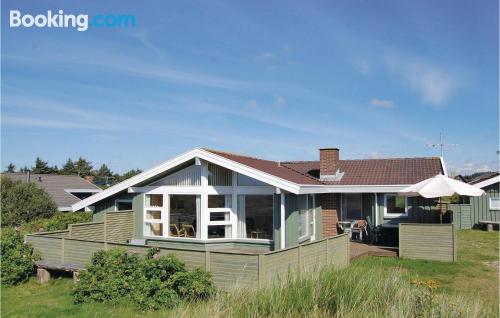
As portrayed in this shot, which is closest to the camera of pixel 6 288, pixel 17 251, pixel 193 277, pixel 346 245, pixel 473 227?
pixel 193 277

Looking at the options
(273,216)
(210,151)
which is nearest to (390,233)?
(273,216)

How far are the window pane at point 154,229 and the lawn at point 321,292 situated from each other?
396 cm

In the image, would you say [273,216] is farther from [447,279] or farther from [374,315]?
[374,315]

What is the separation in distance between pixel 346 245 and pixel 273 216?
2.37m

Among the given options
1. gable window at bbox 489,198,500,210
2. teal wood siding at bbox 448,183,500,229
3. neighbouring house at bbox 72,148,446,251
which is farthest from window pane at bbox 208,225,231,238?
gable window at bbox 489,198,500,210

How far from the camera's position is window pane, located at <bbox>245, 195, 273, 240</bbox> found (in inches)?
555

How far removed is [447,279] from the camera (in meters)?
11.6

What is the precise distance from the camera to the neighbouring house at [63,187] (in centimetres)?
3419

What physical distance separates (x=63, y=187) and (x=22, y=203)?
11.9 m

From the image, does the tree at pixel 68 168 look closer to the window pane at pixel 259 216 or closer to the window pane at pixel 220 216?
the window pane at pixel 220 216

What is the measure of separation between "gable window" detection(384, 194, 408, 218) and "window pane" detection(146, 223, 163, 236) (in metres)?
9.02

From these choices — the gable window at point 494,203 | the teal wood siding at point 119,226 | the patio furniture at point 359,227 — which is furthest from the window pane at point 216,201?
the gable window at point 494,203

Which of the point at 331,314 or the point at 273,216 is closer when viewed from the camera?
the point at 331,314

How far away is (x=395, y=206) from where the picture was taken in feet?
59.6
